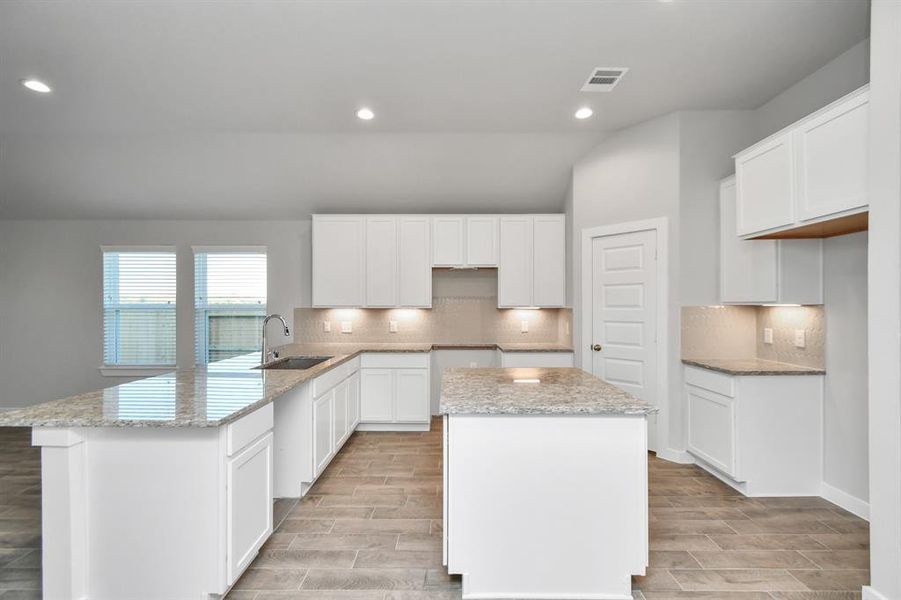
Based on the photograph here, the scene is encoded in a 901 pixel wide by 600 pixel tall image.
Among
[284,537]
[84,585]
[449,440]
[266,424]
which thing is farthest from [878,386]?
[84,585]

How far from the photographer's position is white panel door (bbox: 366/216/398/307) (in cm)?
506

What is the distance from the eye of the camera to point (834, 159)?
250 cm

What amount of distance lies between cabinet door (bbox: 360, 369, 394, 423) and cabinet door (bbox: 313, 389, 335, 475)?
103 cm

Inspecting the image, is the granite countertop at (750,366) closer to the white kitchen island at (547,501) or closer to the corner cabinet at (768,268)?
the corner cabinet at (768,268)

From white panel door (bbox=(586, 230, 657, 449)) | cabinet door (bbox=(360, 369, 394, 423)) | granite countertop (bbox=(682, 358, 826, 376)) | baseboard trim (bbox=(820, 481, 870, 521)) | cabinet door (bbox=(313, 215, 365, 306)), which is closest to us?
baseboard trim (bbox=(820, 481, 870, 521))

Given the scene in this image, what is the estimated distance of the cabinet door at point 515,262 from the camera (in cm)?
507

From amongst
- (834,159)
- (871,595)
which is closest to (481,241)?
(834,159)

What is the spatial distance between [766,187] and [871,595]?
2430 millimetres

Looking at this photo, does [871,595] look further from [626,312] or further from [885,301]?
[626,312]

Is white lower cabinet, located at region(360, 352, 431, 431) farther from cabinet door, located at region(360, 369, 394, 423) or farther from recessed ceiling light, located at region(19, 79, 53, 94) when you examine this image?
recessed ceiling light, located at region(19, 79, 53, 94)

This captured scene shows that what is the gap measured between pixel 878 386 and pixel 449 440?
2033 mm

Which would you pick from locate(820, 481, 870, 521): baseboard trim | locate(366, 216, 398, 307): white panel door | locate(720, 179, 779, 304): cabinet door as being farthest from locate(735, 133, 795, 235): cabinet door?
locate(366, 216, 398, 307): white panel door

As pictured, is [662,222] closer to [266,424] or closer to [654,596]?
[654,596]

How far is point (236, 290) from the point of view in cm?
540
